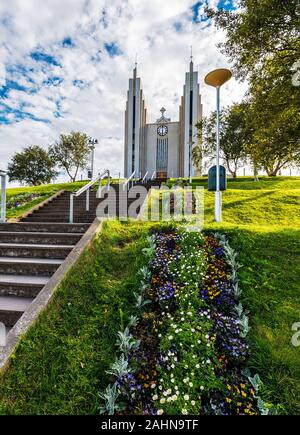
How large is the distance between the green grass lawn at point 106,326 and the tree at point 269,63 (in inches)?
150

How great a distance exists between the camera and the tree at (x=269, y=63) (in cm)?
590

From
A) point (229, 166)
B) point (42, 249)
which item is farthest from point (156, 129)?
point (42, 249)

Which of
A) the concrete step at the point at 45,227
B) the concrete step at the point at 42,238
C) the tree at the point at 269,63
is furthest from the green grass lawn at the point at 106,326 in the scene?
the tree at the point at 269,63

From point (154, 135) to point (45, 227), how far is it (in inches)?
1646

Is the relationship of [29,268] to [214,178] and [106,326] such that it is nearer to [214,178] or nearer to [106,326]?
[106,326]

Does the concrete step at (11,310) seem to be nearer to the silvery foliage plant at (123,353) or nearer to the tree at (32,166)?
the silvery foliage plant at (123,353)

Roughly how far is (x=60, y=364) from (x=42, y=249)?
2469 millimetres

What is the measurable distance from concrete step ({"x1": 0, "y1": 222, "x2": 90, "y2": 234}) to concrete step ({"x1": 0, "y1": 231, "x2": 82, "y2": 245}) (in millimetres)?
503

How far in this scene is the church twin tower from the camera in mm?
41344

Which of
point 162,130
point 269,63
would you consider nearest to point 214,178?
point 269,63

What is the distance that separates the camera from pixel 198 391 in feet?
6.78

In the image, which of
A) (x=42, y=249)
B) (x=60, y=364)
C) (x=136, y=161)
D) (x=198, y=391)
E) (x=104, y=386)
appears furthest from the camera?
(x=136, y=161)

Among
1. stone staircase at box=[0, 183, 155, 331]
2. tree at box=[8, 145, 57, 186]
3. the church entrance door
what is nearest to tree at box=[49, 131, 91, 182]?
tree at box=[8, 145, 57, 186]
